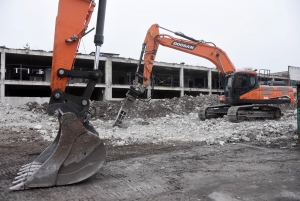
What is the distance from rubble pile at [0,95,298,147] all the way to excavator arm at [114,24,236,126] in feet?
4.33

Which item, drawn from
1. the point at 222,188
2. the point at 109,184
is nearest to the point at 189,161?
the point at 222,188

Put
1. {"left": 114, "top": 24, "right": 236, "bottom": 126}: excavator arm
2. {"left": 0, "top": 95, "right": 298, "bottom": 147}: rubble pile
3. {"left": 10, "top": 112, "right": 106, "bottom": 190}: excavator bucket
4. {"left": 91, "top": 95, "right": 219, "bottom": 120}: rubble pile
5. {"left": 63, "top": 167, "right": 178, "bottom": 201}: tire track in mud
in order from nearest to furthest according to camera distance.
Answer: {"left": 63, "top": 167, "right": 178, "bottom": 201}: tire track in mud → {"left": 10, "top": 112, "right": 106, "bottom": 190}: excavator bucket → {"left": 0, "top": 95, "right": 298, "bottom": 147}: rubble pile → {"left": 114, "top": 24, "right": 236, "bottom": 126}: excavator arm → {"left": 91, "top": 95, "right": 219, "bottom": 120}: rubble pile

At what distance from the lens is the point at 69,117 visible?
136 inches

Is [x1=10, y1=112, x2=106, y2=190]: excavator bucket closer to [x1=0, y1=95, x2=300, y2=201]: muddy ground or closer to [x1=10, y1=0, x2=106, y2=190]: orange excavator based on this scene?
[x1=10, y1=0, x2=106, y2=190]: orange excavator

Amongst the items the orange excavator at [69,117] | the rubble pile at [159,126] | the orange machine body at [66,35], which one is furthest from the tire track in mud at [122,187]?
the orange machine body at [66,35]

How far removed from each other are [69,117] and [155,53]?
827 cm

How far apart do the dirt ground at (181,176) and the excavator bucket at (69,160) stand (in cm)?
11

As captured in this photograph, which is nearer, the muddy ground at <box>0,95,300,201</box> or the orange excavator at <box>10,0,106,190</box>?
the muddy ground at <box>0,95,300,201</box>

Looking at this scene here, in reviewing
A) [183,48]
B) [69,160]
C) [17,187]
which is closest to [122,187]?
[69,160]

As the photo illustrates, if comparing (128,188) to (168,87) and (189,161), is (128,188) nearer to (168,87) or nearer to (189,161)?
(189,161)

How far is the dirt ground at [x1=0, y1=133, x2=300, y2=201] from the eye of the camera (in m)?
3.16

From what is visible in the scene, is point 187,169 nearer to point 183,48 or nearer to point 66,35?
point 66,35

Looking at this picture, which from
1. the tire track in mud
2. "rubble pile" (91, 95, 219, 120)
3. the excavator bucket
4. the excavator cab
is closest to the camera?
the tire track in mud

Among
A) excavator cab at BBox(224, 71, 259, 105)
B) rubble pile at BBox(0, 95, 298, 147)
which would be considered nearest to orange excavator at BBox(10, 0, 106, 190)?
rubble pile at BBox(0, 95, 298, 147)
